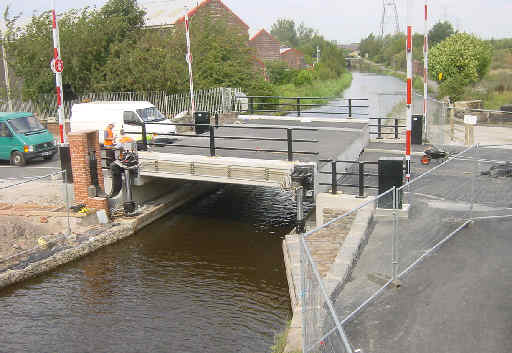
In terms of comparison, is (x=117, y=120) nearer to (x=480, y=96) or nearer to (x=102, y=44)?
(x=102, y=44)

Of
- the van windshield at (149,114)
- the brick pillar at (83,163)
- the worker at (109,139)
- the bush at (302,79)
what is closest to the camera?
the brick pillar at (83,163)

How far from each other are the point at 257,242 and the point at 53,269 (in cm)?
468

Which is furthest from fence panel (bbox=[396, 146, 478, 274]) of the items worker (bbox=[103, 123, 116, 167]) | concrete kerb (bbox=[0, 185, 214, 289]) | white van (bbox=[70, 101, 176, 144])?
white van (bbox=[70, 101, 176, 144])

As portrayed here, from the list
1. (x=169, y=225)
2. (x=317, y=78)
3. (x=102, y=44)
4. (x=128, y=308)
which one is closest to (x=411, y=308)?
(x=128, y=308)

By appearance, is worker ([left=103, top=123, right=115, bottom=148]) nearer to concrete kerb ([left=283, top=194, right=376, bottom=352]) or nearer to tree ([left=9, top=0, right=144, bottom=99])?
concrete kerb ([left=283, top=194, right=376, bottom=352])

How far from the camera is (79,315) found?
9.80 m

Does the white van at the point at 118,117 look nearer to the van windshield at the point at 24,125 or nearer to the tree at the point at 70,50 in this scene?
the van windshield at the point at 24,125

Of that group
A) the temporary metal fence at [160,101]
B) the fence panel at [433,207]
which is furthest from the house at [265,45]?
the fence panel at [433,207]

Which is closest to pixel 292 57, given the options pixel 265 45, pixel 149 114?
pixel 265 45

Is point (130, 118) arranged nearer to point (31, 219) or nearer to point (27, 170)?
point (27, 170)

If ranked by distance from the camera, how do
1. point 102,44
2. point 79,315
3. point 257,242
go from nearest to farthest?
point 79,315 < point 257,242 < point 102,44

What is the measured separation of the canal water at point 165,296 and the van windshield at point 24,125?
8672 millimetres

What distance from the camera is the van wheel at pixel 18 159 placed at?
66.5ft

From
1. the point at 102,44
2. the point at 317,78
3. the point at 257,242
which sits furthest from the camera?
the point at 317,78
